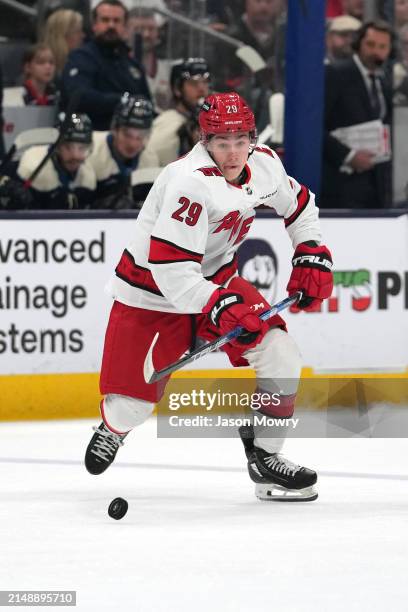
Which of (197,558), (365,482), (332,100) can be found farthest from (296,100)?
(197,558)

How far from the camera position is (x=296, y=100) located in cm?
612

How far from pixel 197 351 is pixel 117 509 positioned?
19.4 inches

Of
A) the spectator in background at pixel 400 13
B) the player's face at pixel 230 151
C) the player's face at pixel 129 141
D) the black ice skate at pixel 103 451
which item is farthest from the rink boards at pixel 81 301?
the player's face at pixel 230 151

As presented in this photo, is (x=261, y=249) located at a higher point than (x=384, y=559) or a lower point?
higher

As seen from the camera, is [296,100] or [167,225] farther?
[296,100]

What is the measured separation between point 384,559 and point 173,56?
3.60m

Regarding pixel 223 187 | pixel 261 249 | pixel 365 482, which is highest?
pixel 223 187

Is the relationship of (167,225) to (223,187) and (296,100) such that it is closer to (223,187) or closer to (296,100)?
(223,187)

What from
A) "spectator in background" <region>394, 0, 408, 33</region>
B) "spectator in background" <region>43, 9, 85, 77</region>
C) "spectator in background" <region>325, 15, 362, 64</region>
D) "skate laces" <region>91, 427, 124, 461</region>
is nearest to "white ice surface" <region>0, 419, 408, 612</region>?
"skate laces" <region>91, 427, 124, 461</region>

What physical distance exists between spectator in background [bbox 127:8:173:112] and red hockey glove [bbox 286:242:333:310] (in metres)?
2.47

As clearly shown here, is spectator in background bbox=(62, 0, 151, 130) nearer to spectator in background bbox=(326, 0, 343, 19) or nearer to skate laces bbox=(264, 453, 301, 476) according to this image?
spectator in background bbox=(326, 0, 343, 19)

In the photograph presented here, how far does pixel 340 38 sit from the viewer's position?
22.6 ft

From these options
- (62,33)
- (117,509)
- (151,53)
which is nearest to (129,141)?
(62,33)

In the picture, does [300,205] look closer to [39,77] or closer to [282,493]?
[282,493]
